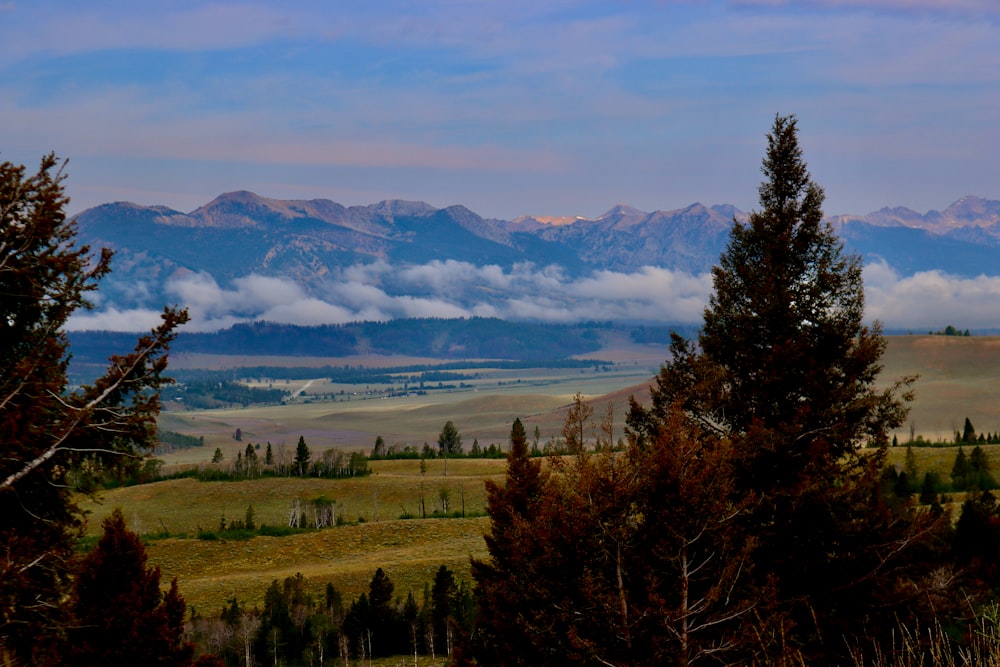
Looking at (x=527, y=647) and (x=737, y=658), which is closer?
(x=737, y=658)

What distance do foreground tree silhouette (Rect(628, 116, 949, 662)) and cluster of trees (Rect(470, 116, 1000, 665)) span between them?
0.05 m

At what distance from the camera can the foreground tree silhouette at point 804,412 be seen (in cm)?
1956

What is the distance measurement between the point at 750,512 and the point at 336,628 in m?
55.2

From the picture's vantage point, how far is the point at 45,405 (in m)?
13.0

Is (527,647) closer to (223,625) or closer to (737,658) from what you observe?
(737,658)

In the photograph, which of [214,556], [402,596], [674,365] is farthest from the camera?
[214,556]

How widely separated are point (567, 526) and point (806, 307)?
1039cm

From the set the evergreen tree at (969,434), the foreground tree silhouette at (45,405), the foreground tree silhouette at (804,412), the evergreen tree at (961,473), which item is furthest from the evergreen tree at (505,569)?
the evergreen tree at (969,434)

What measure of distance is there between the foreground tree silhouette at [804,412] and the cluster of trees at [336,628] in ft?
139

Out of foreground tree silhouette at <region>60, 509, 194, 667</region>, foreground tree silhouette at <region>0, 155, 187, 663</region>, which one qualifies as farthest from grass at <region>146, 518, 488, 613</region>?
foreground tree silhouette at <region>0, 155, 187, 663</region>

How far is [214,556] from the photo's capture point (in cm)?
10175

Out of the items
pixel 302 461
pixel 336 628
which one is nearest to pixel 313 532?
pixel 336 628

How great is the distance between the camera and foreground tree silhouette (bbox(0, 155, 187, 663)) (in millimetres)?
12633

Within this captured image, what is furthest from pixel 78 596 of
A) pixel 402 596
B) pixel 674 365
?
pixel 402 596
